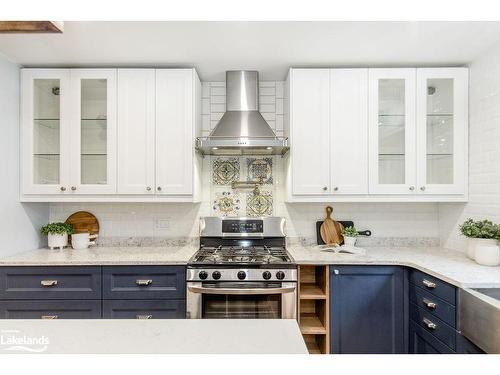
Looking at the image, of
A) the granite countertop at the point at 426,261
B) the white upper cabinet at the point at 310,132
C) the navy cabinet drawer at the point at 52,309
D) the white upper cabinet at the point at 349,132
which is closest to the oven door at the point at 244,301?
the granite countertop at the point at 426,261

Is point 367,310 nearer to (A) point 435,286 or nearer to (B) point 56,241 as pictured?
(A) point 435,286

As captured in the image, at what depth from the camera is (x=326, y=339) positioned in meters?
2.20

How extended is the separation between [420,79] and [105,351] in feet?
8.95

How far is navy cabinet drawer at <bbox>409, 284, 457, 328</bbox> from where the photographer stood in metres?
1.77

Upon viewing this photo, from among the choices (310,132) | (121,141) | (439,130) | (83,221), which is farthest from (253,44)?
(83,221)

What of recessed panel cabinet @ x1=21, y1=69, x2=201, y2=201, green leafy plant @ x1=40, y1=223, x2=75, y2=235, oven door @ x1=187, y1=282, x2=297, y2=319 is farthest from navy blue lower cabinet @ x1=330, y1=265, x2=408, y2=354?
green leafy plant @ x1=40, y1=223, x2=75, y2=235

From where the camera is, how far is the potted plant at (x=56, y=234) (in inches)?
101

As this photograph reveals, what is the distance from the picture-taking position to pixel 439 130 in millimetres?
2504

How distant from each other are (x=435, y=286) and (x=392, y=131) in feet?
3.97

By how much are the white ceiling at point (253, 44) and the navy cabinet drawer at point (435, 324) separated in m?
1.76

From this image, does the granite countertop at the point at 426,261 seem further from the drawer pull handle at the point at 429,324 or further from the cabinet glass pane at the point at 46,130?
the cabinet glass pane at the point at 46,130

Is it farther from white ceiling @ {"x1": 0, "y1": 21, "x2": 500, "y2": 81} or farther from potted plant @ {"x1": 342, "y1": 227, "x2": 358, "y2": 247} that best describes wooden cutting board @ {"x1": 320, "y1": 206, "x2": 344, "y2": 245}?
white ceiling @ {"x1": 0, "y1": 21, "x2": 500, "y2": 81}
